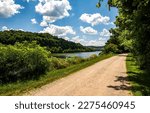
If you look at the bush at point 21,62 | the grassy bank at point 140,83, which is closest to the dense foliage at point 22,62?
the bush at point 21,62

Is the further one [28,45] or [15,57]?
[28,45]

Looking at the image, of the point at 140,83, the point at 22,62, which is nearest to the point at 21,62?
the point at 22,62

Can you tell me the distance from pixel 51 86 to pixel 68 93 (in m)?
3.08

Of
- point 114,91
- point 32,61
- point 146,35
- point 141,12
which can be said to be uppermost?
point 141,12

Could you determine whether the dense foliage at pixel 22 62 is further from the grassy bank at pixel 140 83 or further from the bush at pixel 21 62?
the grassy bank at pixel 140 83

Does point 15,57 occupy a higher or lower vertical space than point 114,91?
higher

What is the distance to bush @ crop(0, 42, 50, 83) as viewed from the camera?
21812mm

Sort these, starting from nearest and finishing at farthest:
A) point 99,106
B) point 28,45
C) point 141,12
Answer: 1. point 99,106
2. point 141,12
3. point 28,45

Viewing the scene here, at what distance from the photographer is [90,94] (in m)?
15.4

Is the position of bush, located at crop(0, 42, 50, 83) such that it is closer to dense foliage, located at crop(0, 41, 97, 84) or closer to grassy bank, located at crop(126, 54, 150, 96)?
dense foliage, located at crop(0, 41, 97, 84)

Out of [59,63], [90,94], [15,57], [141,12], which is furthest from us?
[59,63]

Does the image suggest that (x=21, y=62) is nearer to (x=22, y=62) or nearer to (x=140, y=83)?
(x=22, y=62)

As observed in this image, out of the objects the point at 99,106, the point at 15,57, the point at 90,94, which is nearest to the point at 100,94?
the point at 90,94

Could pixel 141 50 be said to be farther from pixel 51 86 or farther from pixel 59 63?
pixel 59 63
